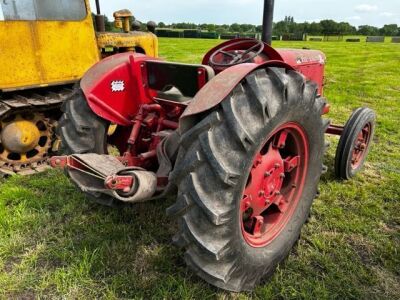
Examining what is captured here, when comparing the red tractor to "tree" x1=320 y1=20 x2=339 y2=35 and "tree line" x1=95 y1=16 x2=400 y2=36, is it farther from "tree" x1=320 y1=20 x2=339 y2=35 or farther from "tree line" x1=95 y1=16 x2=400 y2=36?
"tree" x1=320 y1=20 x2=339 y2=35

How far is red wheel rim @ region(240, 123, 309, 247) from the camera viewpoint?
7.36 feet

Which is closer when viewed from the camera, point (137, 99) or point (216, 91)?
A: point (216, 91)

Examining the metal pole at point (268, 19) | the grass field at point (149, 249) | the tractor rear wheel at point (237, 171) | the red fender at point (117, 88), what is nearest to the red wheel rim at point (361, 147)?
the grass field at point (149, 249)

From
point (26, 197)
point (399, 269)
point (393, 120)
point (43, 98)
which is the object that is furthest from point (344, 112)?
point (26, 197)

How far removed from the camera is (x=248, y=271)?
210cm

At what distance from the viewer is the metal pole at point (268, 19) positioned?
312 cm

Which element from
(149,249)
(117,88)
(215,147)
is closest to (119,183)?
(215,147)

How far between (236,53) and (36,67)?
231 centimetres

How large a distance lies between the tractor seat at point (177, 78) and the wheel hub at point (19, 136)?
2.15 meters

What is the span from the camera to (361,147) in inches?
152

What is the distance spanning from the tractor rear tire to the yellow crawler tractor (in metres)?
1.57

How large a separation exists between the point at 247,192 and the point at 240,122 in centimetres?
58

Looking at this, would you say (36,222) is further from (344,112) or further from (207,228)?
(344,112)

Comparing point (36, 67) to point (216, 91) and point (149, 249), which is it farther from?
point (216, 91)
